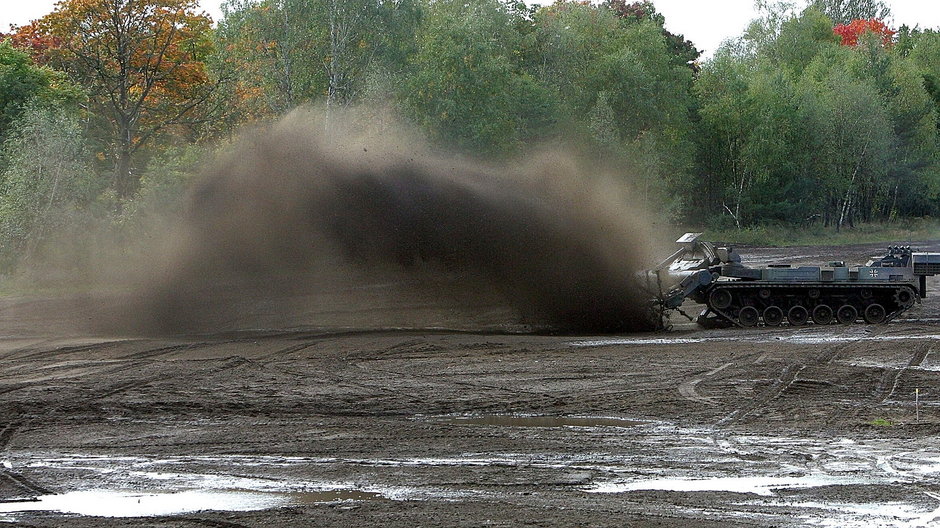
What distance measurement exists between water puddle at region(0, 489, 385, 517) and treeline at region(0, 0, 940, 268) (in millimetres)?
22597

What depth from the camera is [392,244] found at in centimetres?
2220

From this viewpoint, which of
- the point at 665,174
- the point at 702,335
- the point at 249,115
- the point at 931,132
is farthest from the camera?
the point at 931,132

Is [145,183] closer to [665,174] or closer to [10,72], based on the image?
[10,72]

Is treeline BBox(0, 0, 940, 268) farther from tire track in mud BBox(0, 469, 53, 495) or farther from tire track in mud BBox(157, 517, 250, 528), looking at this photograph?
tire track in mud BBox(157, 517, 250, 528)

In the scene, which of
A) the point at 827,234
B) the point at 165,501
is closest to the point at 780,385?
the point at 165,501

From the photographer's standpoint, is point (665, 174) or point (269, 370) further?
point (665, 174)

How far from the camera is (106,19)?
35.6 metres

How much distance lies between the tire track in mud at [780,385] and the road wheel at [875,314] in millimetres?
3948

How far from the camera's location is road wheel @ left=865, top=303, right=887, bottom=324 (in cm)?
2253

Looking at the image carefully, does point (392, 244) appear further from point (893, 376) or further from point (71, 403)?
point (893, 376)

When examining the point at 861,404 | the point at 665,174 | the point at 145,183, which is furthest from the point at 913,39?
the point at 861,404

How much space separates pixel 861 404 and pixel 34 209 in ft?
79.9

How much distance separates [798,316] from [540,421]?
37.6 feet

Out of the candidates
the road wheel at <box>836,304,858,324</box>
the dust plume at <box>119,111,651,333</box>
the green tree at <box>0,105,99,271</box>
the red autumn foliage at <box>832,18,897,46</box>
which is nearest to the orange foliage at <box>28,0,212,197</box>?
the green tree at <box>0,105,99,271</box>
